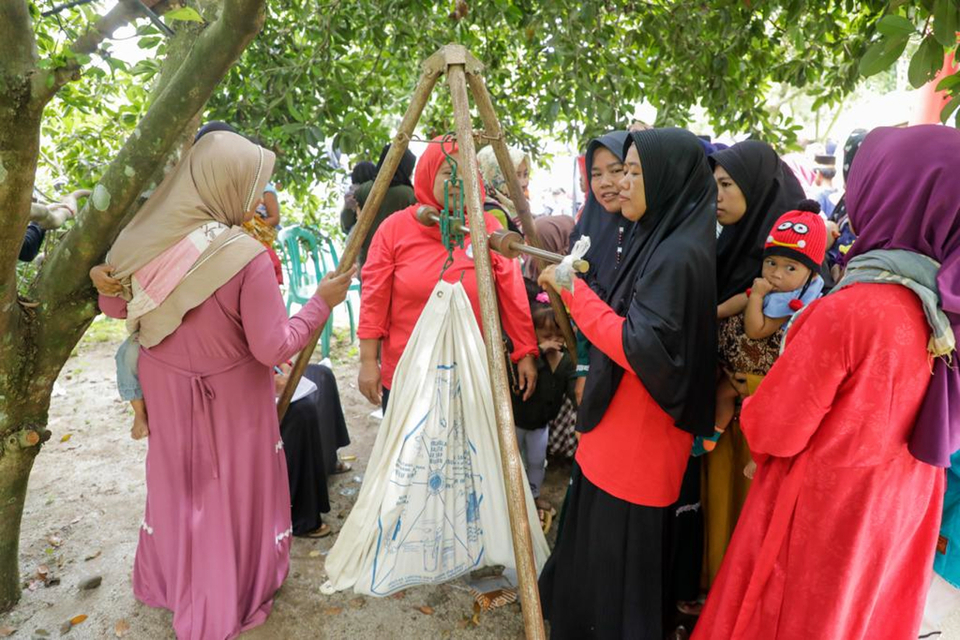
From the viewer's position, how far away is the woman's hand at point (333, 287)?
7.77 feet

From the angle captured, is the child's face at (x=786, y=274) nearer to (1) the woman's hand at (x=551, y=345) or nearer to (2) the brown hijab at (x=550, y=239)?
(1) the woman's hand at (x=551, y=345)

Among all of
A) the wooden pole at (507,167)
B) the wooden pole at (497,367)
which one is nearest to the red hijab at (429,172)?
the wooden pole at (507,167)

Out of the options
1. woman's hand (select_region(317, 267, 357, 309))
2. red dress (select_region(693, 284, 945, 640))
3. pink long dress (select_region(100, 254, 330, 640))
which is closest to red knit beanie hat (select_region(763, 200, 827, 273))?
red dress (select_region(693, 284, 945, 640))

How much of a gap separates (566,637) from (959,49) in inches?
89.0

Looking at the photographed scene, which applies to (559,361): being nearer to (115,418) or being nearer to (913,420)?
(913,420)

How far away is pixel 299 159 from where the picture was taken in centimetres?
360

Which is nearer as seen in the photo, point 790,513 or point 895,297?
point 895,297

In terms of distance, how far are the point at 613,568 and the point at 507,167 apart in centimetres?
151

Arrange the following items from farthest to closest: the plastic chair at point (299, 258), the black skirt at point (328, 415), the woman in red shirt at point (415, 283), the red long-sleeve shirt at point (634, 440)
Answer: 1. the plastic chair at point (299, 258)
2. the black skirt at point (328, 415)
3. the woman in red shirt at point (415, 283)
4. the red long-sleeve shirt at point (634, 440)

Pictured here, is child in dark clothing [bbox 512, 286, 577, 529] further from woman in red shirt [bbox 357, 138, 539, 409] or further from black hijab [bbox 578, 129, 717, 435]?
→ black hijab [bbox 578, 129, 717, 435]

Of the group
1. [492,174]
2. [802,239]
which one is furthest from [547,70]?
[802,239]

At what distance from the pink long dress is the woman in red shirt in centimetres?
40

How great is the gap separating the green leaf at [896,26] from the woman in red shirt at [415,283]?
1.53 meters

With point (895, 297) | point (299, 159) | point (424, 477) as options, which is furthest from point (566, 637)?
point (299, 159)
